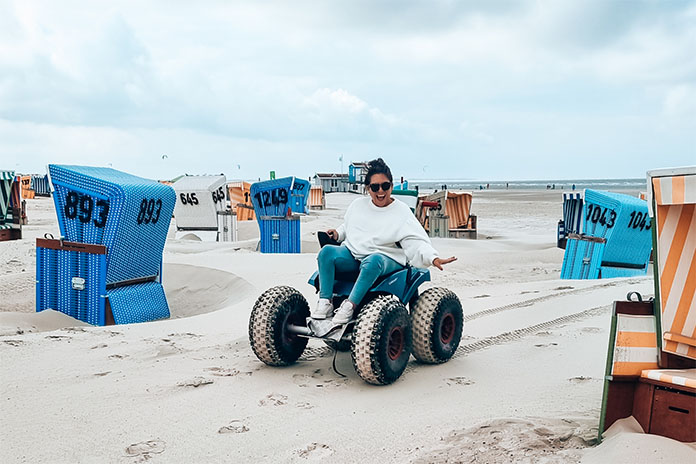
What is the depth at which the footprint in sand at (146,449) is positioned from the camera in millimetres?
3305

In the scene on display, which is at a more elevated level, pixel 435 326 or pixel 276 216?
pixel 276 216

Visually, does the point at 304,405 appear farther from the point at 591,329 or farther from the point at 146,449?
the point at 591,329

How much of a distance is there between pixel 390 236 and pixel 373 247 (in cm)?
15

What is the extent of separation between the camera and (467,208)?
68.4 feet

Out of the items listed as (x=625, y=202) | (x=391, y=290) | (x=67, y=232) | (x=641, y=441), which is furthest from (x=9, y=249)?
(x=641, y=441)

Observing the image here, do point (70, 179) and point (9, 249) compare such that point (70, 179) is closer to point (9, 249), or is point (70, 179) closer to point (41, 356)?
point (41, 356)

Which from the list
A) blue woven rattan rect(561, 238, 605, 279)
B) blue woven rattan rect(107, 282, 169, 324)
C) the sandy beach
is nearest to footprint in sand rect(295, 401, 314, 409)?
the sandy beach

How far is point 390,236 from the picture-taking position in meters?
4.79

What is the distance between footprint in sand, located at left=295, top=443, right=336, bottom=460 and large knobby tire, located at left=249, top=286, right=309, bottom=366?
1366mm

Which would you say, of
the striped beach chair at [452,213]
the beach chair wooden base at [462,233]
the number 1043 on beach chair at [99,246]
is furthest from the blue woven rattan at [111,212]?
the beach chair wooden base at [462,233]

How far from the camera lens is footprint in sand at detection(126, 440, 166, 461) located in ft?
10.8

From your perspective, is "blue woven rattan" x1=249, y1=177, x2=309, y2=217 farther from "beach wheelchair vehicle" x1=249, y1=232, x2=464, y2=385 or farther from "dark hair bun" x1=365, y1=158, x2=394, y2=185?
"dark hair bun" x1=365, y1=158, x2=394, y2=185

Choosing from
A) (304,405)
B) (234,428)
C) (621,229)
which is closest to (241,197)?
(621,229)

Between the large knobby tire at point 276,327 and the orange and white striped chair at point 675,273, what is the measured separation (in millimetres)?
2570
